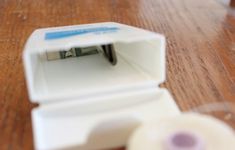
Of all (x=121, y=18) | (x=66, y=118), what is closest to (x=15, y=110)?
(x=66, y=118)

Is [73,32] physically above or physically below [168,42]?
above

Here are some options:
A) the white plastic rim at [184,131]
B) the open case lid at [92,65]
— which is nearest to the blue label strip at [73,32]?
the open case lid at [92,65]

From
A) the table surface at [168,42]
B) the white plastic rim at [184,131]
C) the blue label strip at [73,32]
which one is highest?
the blue label strip at [73,32]

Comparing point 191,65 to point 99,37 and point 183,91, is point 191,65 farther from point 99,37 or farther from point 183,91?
point 99,37

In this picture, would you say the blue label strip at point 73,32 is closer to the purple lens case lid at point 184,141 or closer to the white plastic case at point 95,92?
the white plastic case at point 95,92

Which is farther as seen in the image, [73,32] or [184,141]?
[73,32]

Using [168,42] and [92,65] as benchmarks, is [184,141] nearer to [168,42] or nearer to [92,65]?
[92,65]

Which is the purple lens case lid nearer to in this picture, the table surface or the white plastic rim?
the white plastic rim

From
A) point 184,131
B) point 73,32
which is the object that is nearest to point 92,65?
point 73,32
